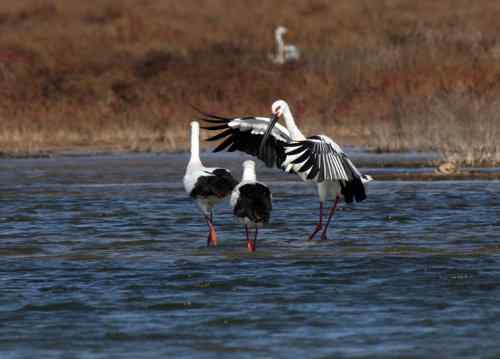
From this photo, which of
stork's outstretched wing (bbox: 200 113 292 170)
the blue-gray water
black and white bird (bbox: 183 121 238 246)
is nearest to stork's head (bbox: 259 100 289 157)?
stork's outstretched wing (bbox: 200 113 292 170)

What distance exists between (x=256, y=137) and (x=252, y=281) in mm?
3331

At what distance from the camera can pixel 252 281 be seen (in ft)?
33.5

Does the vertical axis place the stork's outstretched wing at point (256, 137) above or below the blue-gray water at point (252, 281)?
above

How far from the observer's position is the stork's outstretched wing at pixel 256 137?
42.8 ft

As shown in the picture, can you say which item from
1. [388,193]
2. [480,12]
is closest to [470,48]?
[480,12]

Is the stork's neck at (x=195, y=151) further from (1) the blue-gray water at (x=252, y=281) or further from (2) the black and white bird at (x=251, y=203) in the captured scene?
(2) the black and white bird at (x=251, y=203)

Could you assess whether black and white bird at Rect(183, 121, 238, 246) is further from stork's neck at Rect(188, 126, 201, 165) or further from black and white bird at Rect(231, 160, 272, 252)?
black and white bird at Rect(231, 160, 272, 252)

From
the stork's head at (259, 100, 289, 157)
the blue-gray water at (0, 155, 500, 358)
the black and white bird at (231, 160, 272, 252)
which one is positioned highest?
the stork's head at (259, 100, 289, 157)

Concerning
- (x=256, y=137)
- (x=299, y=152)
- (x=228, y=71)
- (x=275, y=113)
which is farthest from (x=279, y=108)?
(x=228, y=71)

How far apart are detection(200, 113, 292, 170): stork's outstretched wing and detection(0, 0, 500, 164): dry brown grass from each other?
36.1 feet

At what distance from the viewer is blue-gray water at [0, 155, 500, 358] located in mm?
7926

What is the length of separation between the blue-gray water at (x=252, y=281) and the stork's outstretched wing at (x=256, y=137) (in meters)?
0.78

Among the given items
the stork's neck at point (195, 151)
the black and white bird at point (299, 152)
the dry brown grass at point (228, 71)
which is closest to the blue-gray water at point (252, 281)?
the black and white bird at point (299, 152)

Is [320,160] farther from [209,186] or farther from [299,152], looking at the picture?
[209,186]
